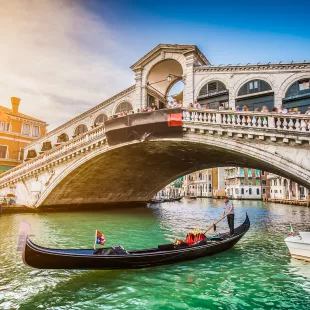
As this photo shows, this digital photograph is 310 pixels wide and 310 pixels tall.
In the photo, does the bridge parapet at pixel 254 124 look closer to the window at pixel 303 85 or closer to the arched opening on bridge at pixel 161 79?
the window at pixel 303 85

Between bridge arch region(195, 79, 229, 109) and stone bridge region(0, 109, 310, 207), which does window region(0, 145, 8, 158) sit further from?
bridge arch region(195, 79, 229, 109)

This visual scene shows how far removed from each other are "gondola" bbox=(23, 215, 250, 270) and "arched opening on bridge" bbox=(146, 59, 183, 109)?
11.7 meters

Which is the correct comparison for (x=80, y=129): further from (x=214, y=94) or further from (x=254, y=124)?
(x=254, y=124)

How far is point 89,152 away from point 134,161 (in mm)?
3546

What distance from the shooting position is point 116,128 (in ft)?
45.2

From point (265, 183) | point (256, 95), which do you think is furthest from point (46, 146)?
point (265, 183)

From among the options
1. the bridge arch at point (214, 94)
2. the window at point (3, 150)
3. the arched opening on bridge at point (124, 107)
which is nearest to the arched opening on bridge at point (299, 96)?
the bridge arch at point (214, 94)

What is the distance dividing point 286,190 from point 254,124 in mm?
34401

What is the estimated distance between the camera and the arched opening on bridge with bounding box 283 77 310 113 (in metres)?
11.7

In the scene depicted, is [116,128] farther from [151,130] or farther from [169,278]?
[169,278]

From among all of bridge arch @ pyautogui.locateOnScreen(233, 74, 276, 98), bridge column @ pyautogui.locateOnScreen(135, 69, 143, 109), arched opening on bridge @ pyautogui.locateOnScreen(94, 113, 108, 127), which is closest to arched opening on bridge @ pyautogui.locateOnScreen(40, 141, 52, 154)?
arched opening on bridge @ pyautogui.locateOnScreen(94, 113, 108, 127)

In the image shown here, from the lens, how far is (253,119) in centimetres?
1026

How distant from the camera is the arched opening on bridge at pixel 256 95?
12641 mm

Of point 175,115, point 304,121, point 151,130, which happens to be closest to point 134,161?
point 151,130
